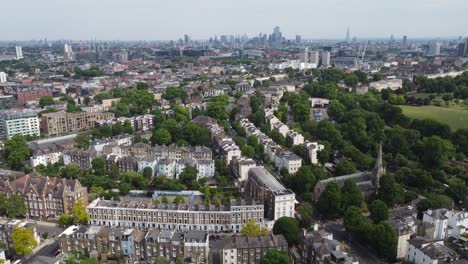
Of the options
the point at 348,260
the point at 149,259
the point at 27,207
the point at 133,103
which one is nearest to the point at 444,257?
the point at 348,260

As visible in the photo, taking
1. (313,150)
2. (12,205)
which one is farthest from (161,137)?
(12,205)

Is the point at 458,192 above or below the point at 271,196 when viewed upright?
below

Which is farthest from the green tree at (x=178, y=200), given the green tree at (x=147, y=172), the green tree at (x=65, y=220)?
the green tree at (x=65, y=220)

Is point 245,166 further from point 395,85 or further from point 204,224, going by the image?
point 395,85

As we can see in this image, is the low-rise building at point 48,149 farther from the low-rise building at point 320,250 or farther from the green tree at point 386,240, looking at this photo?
the green tree at point 386,240

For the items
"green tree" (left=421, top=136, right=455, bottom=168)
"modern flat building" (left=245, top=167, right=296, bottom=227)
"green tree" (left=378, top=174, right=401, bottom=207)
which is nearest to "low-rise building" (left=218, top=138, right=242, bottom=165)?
"modern flat building" (left=245, top=167, right=296, bottom=227)

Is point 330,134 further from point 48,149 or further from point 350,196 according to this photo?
point 48,149
